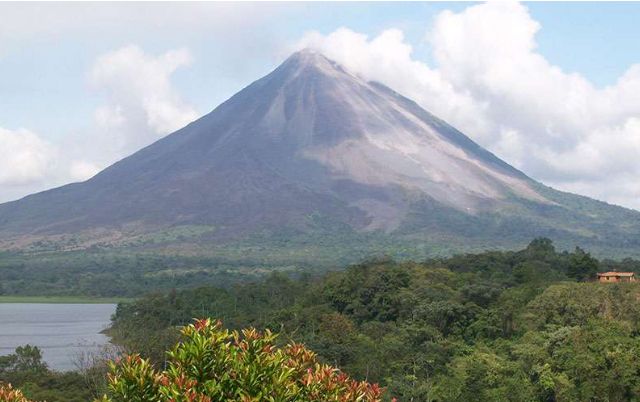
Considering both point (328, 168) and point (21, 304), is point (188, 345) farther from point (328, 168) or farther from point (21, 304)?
point (328, 168)

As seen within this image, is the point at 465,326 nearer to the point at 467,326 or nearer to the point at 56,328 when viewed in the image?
the point at 467,326

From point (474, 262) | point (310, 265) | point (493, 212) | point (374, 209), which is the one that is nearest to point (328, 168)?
point (374, 209)

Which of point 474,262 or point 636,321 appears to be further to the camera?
point 474,262

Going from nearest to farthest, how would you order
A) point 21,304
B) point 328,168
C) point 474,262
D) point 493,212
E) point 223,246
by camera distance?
1. point 474,262
2. point 21,304
3. point 223,246
4. point 493,212
5. point 328,168

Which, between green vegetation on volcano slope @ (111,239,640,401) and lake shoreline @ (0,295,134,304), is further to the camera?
lake shoreline @ (0,295,134,304)

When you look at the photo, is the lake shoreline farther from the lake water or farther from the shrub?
the shrub

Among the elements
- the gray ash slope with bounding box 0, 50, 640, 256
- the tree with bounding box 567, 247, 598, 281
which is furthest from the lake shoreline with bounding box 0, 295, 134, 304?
the tree with bounding box 567, 247, 598, 281
